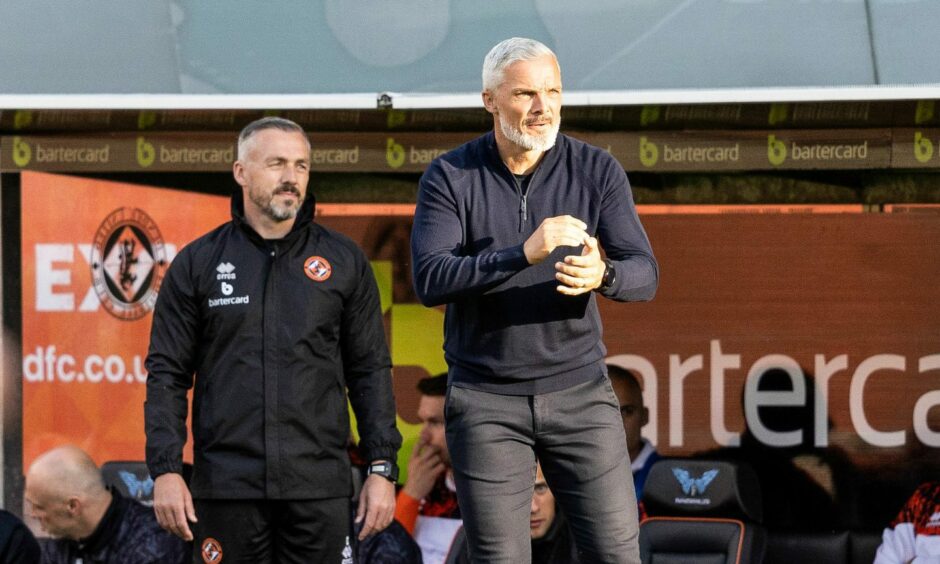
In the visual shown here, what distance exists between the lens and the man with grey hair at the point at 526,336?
9.91ft

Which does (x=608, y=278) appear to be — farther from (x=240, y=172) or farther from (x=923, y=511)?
(x=923, y=511)

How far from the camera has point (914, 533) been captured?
230 inches

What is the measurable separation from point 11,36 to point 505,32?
6.64 ft

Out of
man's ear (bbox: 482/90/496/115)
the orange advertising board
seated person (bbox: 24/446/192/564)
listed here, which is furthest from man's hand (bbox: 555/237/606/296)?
the orange advertising board

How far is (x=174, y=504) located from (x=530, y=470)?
4.43 feet

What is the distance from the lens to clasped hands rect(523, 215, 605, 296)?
9.10ft

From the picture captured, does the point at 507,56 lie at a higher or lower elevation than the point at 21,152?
lower

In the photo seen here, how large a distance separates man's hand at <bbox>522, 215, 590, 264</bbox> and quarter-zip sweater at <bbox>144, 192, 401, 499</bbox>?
1.43 m

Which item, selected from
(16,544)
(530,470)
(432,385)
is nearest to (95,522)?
(16,544)

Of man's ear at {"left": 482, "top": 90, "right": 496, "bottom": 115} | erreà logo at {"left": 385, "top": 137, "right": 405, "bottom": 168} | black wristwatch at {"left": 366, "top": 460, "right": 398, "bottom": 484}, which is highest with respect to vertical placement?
erreà logo at {"left": 385, "top": 137, "right": 405, "bottom": 168}

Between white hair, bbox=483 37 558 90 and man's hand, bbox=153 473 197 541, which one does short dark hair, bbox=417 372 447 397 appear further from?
white hair, bbox=483 37 558 90

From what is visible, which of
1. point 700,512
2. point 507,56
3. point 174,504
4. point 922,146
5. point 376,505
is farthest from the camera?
point 922,146

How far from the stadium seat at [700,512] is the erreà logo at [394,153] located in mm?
1686

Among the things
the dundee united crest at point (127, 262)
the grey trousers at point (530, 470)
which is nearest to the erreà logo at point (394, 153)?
the dundee united crest at point (127, 262)
